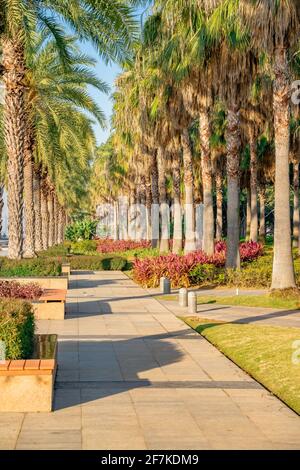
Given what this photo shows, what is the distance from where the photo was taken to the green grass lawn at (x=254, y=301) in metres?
23.7

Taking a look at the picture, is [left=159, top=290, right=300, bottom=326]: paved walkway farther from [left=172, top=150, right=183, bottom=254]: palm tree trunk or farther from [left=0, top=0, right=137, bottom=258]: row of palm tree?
[left=172, top=150, right=183, bottom=254]: palm tree trunk

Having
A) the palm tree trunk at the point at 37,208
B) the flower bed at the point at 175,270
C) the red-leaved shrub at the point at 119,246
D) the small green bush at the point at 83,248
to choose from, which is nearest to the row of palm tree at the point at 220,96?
the flower bed at the point at 175,270

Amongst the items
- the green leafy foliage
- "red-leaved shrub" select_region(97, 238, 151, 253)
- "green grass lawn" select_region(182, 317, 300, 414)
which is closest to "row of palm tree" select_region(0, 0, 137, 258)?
"green grass lawn" select_region(182, 317, 300, 414)

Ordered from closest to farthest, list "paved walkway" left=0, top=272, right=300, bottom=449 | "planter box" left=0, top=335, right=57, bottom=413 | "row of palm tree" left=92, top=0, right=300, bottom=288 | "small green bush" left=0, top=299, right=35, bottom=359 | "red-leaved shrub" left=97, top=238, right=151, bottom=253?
"paved walkway" left=0, top=272, right=300, bottom=449, "planter box" left=0, top=335, right=57, bottom=413, "small green bush" left=0, top=299, right=35, bottom=359, "row of palm tree" left=92, top=0, right=300, bottom=288, "red-leaved shrub" left=97, top=238, right=151, bottom=253

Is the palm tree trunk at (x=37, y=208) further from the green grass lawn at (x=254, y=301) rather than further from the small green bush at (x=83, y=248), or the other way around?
the green grass lawn at (x=254, y=301)

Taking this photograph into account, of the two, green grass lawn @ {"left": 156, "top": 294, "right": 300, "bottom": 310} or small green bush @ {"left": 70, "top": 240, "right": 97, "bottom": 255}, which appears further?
small green bush @ {"left": 70, "top": 240, "right": 97, "bottom": 255}

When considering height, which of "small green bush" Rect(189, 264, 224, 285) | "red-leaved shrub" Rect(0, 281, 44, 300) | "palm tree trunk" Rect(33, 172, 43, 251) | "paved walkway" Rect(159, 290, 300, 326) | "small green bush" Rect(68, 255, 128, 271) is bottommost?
"paved walkway" Rect(159, 290, 300, 326)

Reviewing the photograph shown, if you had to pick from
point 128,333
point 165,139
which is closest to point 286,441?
point 128,333

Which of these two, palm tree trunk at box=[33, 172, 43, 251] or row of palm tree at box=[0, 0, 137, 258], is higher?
row of palm tree at box=[0, 0, 137, 258]

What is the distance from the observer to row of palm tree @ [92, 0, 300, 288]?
2511cm

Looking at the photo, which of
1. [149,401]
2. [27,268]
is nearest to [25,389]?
[149,401]

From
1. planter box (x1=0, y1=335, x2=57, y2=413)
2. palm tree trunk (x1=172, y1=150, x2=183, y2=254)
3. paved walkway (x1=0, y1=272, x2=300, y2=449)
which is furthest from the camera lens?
palm tree trunk (x1=172, y1=150, x2=183, y2=254)

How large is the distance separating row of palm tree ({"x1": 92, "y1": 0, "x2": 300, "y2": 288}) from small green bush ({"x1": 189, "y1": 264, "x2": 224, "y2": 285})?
101 cm
